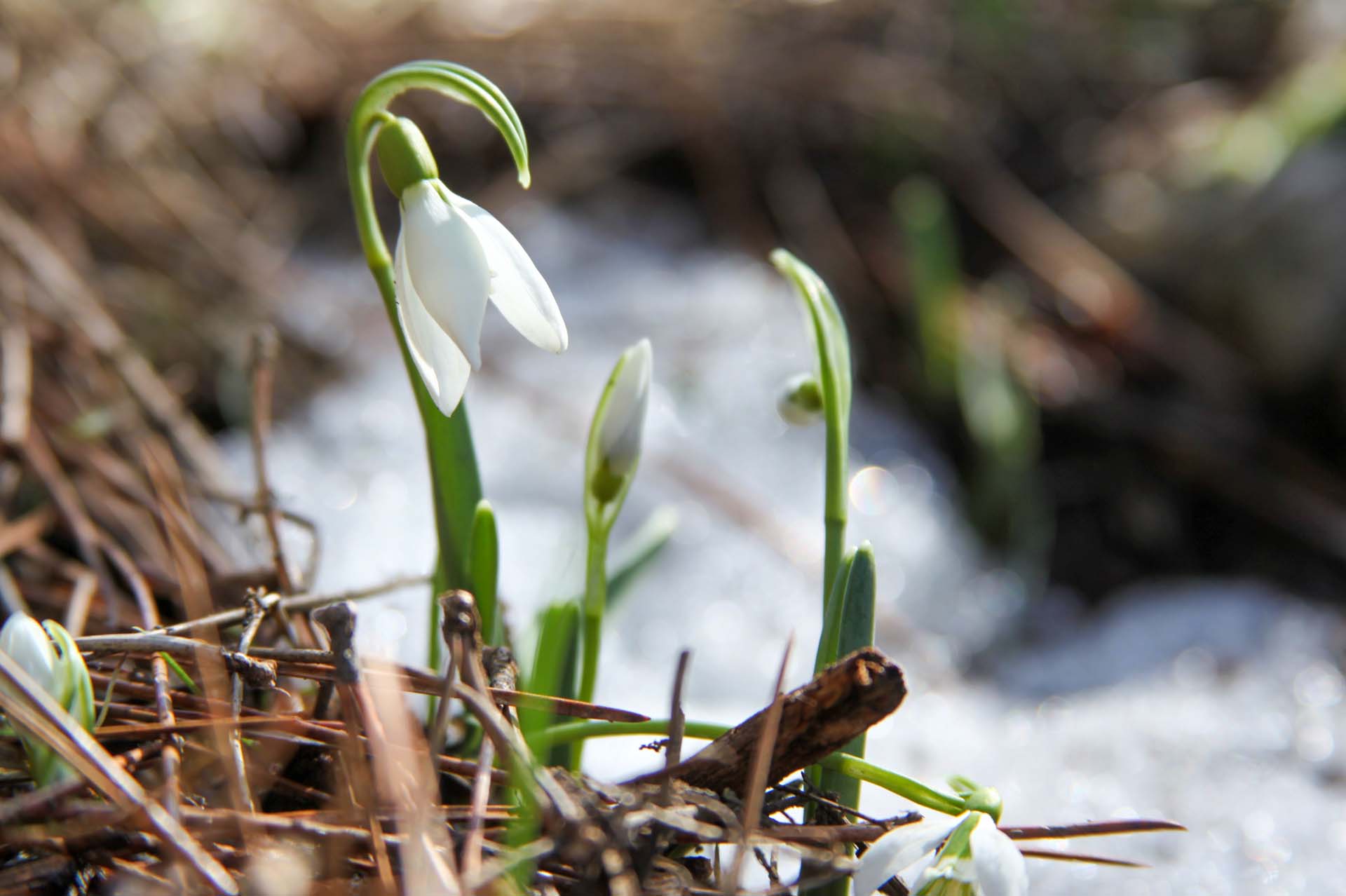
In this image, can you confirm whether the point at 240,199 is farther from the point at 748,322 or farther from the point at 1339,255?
the point at 1339,255

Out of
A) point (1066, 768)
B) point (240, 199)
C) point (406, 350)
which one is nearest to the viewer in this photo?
point (406, 350)

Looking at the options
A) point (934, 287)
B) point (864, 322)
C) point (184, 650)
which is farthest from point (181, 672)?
point (864, 322)

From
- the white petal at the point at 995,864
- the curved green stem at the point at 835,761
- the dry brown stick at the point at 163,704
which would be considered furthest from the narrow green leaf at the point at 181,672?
the white petal at the point at 995,864

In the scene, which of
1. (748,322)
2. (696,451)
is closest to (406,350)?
(696,451)

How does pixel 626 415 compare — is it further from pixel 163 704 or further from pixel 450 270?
pixel 163 704

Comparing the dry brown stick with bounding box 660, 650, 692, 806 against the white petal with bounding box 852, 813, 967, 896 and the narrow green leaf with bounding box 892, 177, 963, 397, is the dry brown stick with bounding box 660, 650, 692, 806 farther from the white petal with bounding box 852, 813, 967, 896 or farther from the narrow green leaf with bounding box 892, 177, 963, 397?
the narrow green leaf with bounding box 892, 177, 963, 397
